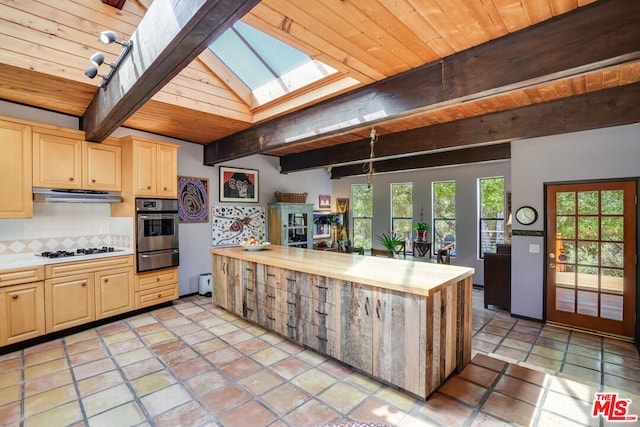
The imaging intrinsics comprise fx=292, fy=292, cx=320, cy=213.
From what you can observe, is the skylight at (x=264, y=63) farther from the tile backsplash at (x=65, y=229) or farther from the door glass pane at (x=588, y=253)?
the door glass pane at (x=588, y=253)

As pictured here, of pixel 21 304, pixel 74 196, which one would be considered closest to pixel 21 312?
pixel 21 304

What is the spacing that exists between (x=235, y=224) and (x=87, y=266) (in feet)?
7.89

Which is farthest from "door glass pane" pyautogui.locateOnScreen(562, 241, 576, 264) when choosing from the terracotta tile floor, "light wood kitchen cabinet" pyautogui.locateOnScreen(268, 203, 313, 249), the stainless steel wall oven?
the stainless steel wall oven

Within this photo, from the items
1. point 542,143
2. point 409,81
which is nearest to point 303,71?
point 409,81

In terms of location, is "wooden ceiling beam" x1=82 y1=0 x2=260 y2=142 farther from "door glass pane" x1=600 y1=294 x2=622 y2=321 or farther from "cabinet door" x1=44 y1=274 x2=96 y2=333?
"door glass pane" x1=600 y1=294 x2=622 y2=321

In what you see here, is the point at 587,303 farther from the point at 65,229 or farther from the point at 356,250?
the point at 65,229

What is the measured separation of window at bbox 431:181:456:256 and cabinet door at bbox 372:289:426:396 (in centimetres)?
459

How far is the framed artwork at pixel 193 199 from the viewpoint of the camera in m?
4.80

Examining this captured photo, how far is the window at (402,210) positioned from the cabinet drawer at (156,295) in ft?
16.3

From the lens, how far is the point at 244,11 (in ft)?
4.29

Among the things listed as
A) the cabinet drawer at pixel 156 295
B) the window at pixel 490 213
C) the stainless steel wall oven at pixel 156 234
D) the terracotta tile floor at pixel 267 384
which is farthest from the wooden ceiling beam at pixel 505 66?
the window at pixel 490 213

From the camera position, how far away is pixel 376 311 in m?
2.34

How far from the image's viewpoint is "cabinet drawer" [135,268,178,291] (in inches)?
157

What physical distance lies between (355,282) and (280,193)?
383 centimetres
